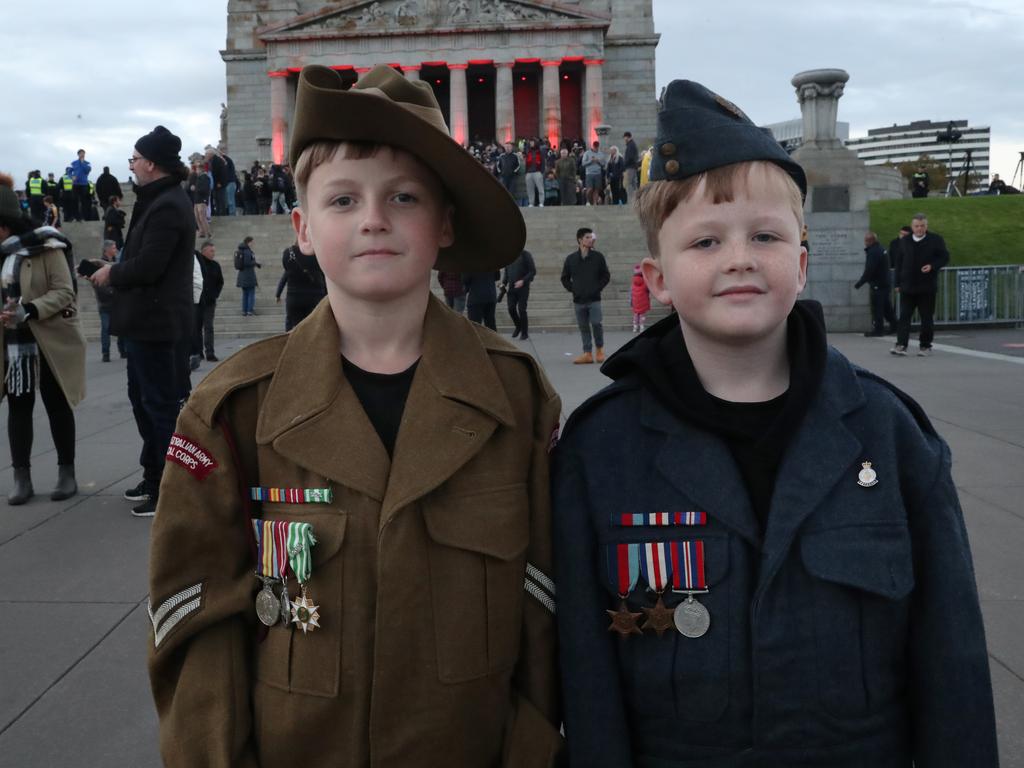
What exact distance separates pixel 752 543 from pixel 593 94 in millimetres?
46346

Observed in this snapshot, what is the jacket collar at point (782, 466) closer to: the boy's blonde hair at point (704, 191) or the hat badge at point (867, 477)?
the hat badge at point (867, 477)

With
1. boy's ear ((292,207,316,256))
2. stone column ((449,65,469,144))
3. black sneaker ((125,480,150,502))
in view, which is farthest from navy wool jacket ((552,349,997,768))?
stone column ((449,65,469,144))

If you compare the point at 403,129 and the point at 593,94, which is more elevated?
the point at 593,94

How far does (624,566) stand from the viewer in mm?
1779

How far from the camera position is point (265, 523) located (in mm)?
1782

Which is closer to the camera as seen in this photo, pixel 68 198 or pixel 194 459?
pixel 194 459

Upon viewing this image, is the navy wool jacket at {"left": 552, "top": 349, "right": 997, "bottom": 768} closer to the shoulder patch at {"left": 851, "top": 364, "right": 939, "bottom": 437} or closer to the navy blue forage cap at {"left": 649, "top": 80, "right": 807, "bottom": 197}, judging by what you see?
the shoulder patch at {"left": 851, "top": 364, "right": 939, "bottom": 437}

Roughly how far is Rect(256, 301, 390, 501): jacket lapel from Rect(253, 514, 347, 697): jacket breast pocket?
0.09 metres

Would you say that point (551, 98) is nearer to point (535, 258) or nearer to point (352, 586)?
point (535, 258)

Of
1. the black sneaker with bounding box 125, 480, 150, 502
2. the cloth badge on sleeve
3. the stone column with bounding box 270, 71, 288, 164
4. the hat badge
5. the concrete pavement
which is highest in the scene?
the stone column with bounding box 270, 71, 288, 164

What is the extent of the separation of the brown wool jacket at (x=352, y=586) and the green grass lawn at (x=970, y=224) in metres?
21.4

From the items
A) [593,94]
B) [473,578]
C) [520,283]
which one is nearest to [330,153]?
[473,578]

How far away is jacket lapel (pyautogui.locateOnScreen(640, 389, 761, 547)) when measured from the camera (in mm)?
1732

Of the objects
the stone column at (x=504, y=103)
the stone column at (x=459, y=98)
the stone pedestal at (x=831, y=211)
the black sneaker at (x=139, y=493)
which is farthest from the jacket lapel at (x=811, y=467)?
the stone column at (x=459, y=98)
